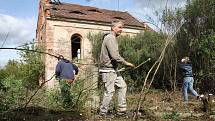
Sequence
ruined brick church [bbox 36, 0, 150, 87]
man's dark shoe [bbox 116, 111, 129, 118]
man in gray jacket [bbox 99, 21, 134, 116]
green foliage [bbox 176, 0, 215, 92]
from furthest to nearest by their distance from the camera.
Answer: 1. ruined brick church [bbox 36, 0, 150, 87]
2. green foliage [bbox 176, 0, 215, 92]
3. man in gray jacket [bbox 99, 21, 134, 116]
4. man's dark shoe [bbox 116, 111, 129, 118]

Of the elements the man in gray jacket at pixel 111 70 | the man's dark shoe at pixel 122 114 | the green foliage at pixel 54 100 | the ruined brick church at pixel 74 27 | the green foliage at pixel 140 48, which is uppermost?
the ruined brick church at pixel 74 27

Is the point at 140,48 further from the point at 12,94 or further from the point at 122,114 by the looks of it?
the point at 12,94

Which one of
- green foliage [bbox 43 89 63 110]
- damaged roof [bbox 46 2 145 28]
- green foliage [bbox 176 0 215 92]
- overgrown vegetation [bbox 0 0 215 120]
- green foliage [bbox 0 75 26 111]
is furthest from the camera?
damaged roof [bbox 46 2 145 28]

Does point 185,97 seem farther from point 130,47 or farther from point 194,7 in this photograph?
point 130,47

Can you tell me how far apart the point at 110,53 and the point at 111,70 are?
1.04ft

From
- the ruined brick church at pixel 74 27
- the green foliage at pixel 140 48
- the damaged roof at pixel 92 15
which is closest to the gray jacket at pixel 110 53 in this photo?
the green foliage at pixel 140 48

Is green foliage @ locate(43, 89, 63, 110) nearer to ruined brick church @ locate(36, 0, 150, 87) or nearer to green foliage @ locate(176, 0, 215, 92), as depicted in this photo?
green foliage @ locate(176, 0, 215, 92)

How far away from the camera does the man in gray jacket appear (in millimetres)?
6902

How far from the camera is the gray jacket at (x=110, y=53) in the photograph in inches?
274

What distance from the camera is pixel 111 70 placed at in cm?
697

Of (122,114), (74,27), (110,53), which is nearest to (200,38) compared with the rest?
(110,53)

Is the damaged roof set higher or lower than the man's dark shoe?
higher

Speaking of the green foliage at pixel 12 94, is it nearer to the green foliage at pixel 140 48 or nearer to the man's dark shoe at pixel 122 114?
the man's dark shoe at pixel 122 114

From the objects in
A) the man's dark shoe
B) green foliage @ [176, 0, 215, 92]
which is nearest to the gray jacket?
the man's dark shoe
